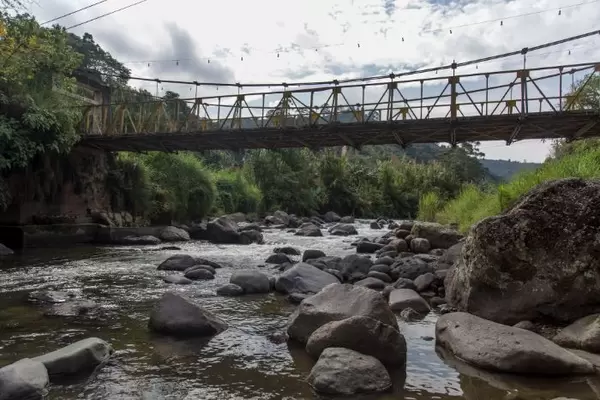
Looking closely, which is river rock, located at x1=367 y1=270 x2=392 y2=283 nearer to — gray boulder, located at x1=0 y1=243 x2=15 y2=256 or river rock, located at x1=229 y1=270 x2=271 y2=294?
river rock, located at x1=229 y1=270 x2=271 y2=294

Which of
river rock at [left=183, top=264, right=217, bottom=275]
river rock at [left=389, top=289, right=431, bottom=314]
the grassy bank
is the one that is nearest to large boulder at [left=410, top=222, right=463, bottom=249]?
the grassy bank

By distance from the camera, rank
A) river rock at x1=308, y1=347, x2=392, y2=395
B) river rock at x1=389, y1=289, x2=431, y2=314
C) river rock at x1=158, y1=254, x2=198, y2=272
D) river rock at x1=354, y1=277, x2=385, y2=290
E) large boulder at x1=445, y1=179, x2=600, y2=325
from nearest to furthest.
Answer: river rock at x1=308, y1=347, x2=392, y2=395
large boulder at x1=445, y1=179, x2=600, y2=325
river rock at x1=389, y1=289, x2=431, y2=314
river rock at x1=354, y1=277, x2=385, y2=290
river rock at x1=158, y1=254, x2=198, y2=272

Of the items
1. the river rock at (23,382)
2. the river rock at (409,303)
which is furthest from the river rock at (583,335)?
the river rock at (23,382)

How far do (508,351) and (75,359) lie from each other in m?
3.00

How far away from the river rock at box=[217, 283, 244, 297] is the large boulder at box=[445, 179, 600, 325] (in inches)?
107

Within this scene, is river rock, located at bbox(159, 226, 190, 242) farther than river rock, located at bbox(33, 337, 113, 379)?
Yes

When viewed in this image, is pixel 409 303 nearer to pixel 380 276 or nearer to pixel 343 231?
pixel 380 276

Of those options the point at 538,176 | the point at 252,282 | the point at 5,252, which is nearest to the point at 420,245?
the point at 538,176

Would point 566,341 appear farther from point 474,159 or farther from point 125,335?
point 474,159

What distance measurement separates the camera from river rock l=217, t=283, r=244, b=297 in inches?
241

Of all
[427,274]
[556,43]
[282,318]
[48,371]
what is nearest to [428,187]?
[556,43]

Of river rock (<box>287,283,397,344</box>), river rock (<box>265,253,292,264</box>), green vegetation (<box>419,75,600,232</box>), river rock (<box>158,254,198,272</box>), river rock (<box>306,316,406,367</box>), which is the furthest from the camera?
river rock (<box>265,253,292,264</box>)

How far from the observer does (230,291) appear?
615 centimetres

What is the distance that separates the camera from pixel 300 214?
26.9 metres
